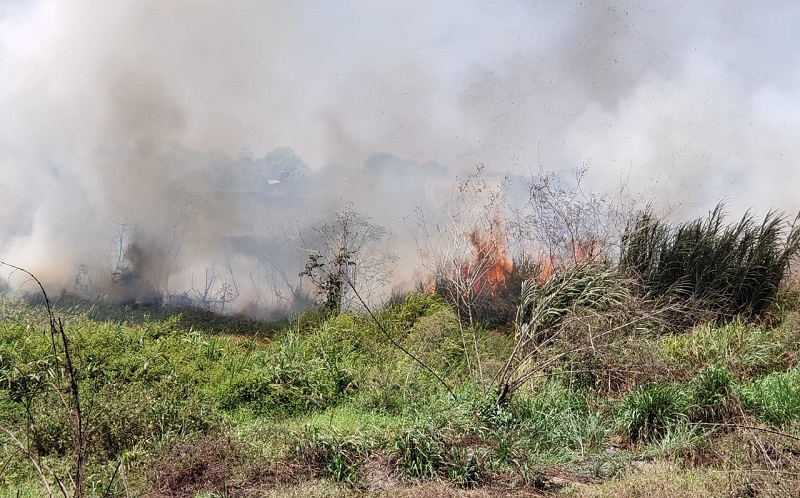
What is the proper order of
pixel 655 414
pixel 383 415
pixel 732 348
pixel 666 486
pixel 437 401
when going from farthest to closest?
pixel 732 348, pixel 383 415, pixel 437 401, pixel 655 414, pixel 666 486

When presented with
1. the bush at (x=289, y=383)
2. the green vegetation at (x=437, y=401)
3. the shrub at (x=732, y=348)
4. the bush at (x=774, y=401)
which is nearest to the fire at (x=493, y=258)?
the green vegetation at (x=437, y=401)

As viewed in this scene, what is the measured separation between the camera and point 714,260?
10242 millimetres

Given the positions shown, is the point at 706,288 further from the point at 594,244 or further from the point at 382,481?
the point at 382,481

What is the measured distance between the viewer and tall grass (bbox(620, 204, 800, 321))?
9984 millimetres

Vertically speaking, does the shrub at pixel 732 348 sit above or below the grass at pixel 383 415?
above

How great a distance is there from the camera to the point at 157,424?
19.0 ft

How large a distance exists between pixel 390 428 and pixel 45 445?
2.81m

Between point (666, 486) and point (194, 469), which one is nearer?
A: point (666, 486)

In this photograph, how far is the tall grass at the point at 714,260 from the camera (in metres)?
9.98

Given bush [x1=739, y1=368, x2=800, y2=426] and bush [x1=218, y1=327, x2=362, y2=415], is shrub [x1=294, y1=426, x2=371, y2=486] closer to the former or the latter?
bush [x1=218, y1=327, x2=362, y2=415]

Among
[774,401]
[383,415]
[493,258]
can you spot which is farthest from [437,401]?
[493,258]

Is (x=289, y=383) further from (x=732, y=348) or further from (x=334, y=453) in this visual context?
(x=732, y=348)

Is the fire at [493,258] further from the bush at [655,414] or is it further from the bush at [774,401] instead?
the bush at [774,401]

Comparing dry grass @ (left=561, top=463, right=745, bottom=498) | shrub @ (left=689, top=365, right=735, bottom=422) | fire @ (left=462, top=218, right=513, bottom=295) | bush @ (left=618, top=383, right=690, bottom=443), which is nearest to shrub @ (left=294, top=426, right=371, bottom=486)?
dry grass @ (left=561, top=463, right=745, bottom=498)
